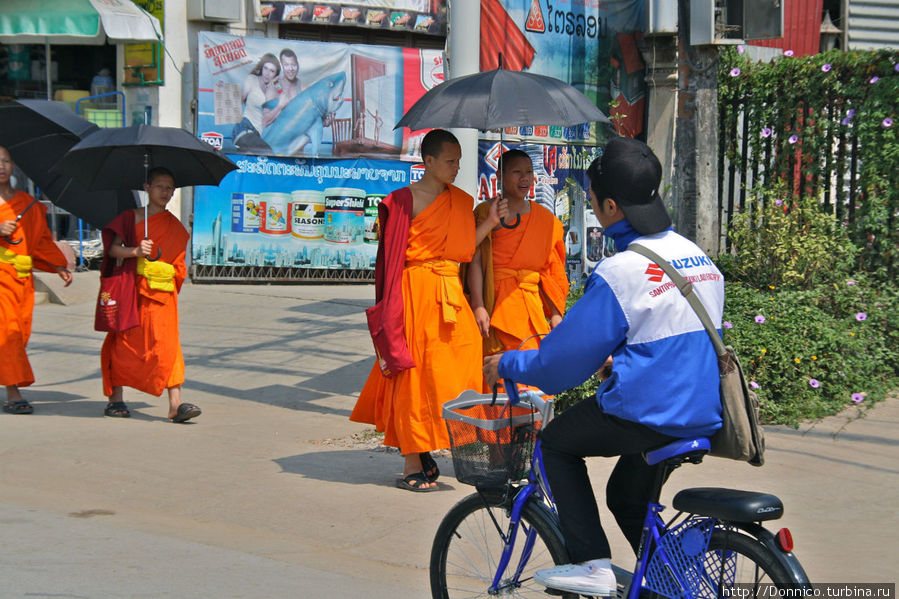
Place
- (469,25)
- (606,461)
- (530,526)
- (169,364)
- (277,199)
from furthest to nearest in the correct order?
(277,199)
(169,364)
(469,25)
(606,461)
(530,526)

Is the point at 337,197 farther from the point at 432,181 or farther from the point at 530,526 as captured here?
the point at 530,526

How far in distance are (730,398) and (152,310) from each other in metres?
5.32

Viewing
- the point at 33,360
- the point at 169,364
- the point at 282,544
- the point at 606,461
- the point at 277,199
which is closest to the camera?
the point at 282,544

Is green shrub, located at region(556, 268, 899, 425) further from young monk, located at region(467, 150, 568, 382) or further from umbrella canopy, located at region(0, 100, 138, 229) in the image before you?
umbrella canopy, located at region(0, 100, 138, 229)

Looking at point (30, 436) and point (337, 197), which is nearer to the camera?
point (30, 436)

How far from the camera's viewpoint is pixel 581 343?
3.17m

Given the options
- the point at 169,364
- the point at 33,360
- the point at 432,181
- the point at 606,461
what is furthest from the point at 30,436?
the point at 606,461

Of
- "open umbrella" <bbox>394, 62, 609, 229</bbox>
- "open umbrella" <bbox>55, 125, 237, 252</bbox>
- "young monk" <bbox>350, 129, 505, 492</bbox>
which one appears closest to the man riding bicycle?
"open umbrella" <bbox>394, 62, 609, 229</bbox>

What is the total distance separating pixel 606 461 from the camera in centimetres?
637

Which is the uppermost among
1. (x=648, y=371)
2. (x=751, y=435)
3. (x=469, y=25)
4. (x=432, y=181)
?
(x=469, y=25)

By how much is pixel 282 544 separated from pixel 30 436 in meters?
2.84

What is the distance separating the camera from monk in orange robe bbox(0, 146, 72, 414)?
7.74 meters

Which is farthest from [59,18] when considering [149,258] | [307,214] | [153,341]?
[153,341]

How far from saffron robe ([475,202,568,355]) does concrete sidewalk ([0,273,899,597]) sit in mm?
893
